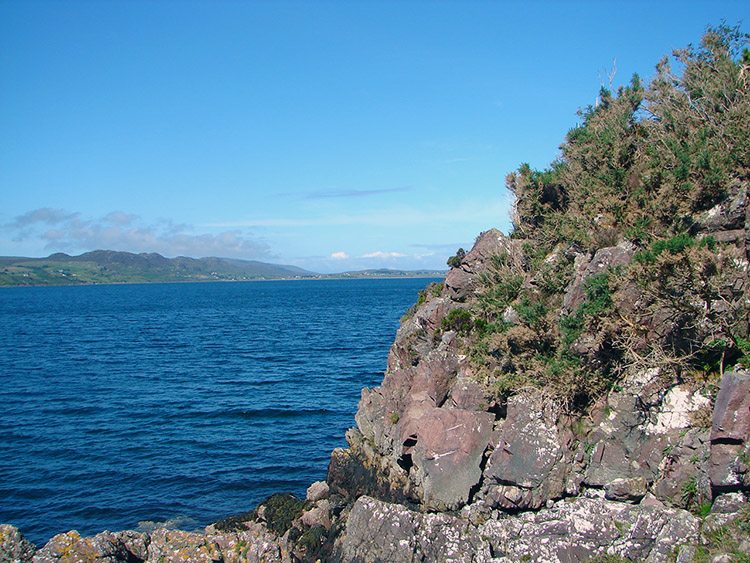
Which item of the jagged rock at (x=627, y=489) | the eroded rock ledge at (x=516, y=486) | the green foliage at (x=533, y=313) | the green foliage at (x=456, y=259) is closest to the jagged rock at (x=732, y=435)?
the eroded rock ledge at (x=516, y=486)

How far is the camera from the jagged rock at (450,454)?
528 inches

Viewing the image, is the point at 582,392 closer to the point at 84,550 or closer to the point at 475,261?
the point at 475,261

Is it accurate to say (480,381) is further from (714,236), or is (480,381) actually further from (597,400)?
(714,236)

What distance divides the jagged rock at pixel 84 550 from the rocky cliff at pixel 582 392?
0.04 metres

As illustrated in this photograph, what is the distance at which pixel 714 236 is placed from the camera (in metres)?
12.7

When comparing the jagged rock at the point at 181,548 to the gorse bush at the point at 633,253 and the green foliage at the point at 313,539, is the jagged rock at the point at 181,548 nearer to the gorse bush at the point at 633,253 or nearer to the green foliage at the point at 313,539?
the green foliage at the point at 313,539

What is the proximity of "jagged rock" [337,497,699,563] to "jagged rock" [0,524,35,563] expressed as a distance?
30.9ft

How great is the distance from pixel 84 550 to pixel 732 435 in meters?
16.8

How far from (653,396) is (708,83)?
11.0 m

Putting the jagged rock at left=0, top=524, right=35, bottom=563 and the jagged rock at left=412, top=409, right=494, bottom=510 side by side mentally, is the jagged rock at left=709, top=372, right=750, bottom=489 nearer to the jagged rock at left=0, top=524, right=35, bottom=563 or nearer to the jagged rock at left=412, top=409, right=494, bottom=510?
the jagged rock at left=412, top=409, right=494, bottom=510

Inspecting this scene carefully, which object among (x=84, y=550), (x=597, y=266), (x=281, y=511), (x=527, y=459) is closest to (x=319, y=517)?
(x=281, y=511)

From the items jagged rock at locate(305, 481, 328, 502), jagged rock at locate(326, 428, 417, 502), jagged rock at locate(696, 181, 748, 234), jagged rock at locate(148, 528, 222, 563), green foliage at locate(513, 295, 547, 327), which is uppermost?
jagged rock at locate(696, 181, 748, 234)

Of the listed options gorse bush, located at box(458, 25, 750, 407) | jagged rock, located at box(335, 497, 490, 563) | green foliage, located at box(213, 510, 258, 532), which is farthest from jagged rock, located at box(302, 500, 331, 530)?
gorse bush, located at box(458, 25, 750, 407)

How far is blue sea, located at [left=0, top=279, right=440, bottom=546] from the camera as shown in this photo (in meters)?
21.7
